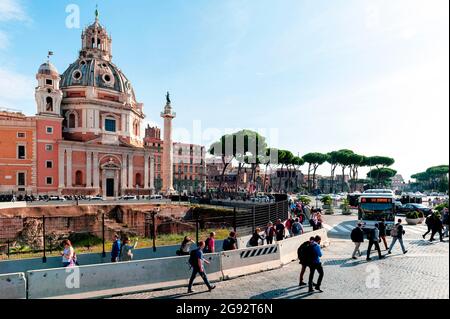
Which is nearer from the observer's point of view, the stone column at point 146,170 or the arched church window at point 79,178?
the arched church window at point 79,178

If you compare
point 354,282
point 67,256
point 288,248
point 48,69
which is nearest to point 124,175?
point 48,69

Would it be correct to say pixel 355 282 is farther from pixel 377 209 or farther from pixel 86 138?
pixel 86 138

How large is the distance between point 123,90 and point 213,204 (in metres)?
31.0

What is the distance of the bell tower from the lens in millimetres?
45688

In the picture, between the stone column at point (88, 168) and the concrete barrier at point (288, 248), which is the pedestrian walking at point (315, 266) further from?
the stone column at point (88, 168)

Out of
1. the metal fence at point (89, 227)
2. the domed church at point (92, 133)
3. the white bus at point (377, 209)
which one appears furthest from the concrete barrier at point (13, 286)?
the domed church at point (92, 133)

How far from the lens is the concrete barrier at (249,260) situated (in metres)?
9.72

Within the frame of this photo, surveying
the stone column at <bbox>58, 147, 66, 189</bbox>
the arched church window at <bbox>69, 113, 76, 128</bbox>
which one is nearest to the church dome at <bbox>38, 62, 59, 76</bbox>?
the arched church window at <bbox>69, 113, 76, 128</bbox>

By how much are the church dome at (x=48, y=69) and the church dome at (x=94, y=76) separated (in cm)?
465

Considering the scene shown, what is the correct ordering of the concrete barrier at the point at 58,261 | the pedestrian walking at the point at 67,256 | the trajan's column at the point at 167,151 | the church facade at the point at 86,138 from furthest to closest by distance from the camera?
1. the trajan's column at the point at 167,151
2. the church facade at the point at 86,138
3. the concrete barrier at the point at 58,261
4. the pedestrian walking at the point at 67,256

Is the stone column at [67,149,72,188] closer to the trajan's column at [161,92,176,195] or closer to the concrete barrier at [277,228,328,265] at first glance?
the trajan's column at [161,92,176,195]

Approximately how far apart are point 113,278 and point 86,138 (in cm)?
4679
